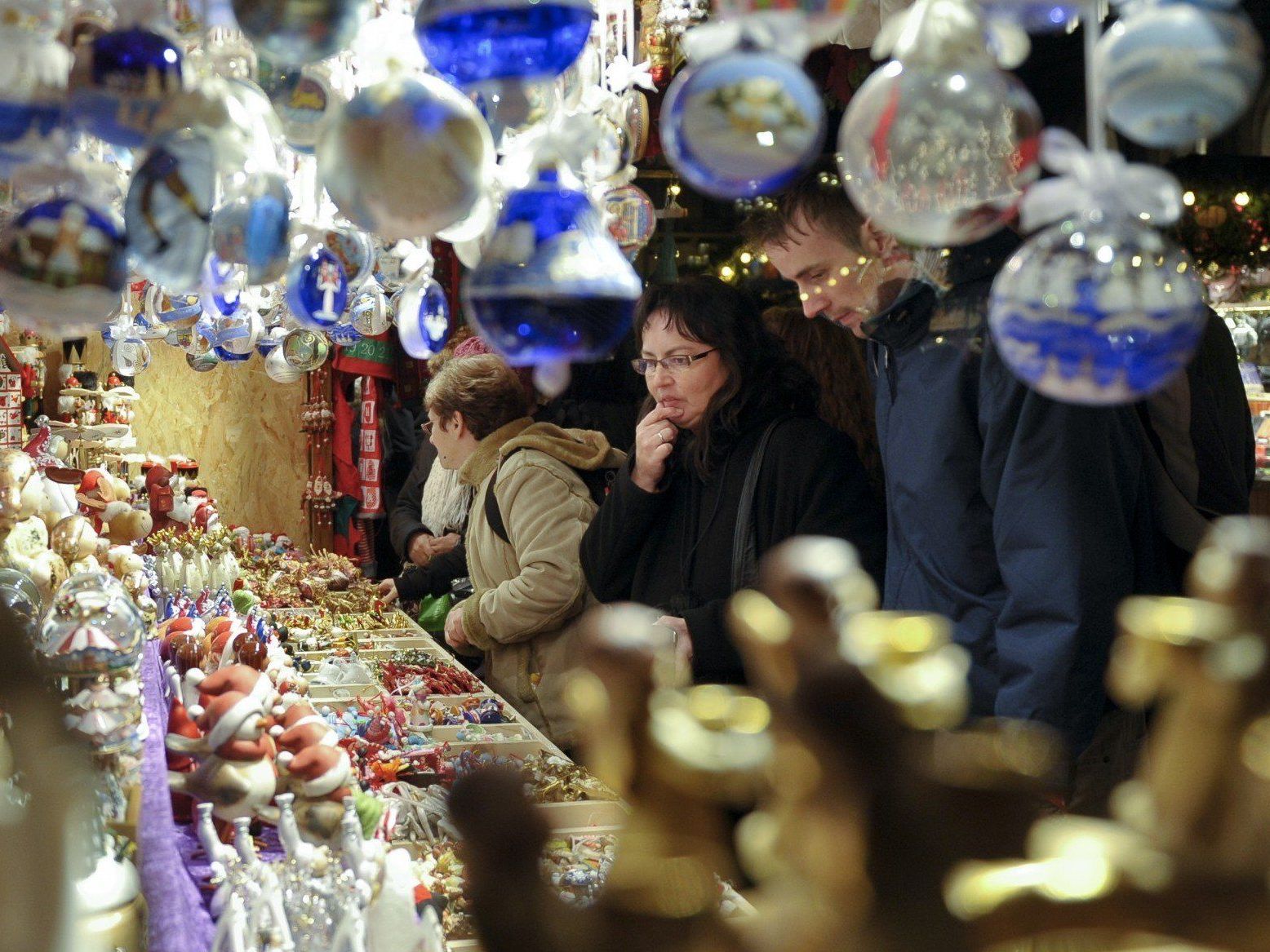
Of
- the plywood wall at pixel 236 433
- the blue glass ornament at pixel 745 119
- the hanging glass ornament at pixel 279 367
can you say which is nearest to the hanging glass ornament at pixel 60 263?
the blue glass ornament at pixel 745 119

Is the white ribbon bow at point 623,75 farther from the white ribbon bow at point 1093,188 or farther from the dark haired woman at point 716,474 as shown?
the dark haired woman at point 716,474

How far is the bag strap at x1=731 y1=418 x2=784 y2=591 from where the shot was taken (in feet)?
7.34

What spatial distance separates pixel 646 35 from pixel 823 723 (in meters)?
2.06

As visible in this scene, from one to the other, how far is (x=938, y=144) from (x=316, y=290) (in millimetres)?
549

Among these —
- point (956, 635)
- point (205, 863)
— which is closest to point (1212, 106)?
point (956, 635)

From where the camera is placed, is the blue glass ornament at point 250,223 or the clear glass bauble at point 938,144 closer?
the clear glass bauble at point 938,144

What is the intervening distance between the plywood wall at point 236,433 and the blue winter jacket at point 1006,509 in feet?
17.7

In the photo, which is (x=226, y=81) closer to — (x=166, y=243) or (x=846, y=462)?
(x=166, y=243)

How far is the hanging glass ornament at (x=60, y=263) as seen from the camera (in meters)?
0.64

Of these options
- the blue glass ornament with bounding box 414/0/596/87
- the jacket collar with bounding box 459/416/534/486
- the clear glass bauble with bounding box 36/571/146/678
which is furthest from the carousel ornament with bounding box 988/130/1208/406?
the jacket collar with bounding box 459/416/534/486

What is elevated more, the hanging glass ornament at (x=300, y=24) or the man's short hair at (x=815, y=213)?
the hanging glass ornament at (x=300, y=24)

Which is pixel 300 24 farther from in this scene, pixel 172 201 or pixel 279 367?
pixel 279 367

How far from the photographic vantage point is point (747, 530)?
224 cm

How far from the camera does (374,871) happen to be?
1227 millimetres
